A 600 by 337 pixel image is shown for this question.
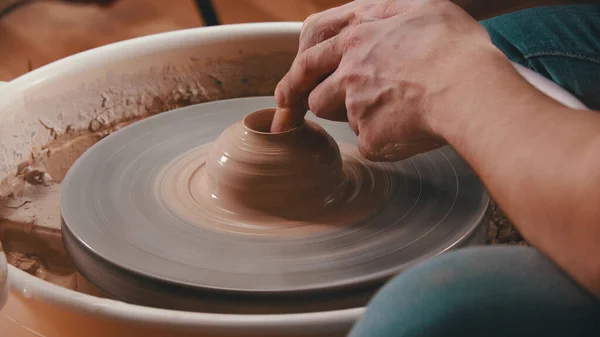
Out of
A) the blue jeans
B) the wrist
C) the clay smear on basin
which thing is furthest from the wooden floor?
the blue jeans

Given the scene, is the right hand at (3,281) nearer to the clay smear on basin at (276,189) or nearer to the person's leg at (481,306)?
the clay smear on basin at (276,189)

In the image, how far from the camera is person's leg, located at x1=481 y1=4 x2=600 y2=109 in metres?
1.25

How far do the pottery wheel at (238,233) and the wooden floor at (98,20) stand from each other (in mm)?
1749

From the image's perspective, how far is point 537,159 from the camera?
64 centimetres

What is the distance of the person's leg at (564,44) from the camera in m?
1.25

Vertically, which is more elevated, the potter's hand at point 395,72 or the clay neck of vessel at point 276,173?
the potter's hand at point 395,72

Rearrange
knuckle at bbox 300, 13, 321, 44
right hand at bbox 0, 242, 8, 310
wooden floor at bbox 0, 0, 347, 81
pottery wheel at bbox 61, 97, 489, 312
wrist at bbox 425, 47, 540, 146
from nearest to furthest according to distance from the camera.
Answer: wrist at bbox 425, 47, 540, 146
right hand at bbox 0, 242, 8, 310
pottery wheel at bbox 61, 97, 489, 312
knuckle at bbox 300, 13, 321, 44
wooden floor at bbox 0, 0, 347, 81

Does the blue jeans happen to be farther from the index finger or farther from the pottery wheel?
the index finger

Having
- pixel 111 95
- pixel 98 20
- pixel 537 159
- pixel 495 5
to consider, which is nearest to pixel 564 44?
pixel 495 5

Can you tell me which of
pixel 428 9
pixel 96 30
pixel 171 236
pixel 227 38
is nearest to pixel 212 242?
pixel 171 236

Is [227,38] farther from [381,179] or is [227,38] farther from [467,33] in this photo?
[467,33]

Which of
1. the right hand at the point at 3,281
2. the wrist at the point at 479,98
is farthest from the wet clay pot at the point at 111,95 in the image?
the wrist at the point at 479,98

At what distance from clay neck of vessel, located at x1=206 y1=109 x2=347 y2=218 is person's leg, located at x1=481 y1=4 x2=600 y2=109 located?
1.68 ft

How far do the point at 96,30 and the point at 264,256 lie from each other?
7.59 ft
